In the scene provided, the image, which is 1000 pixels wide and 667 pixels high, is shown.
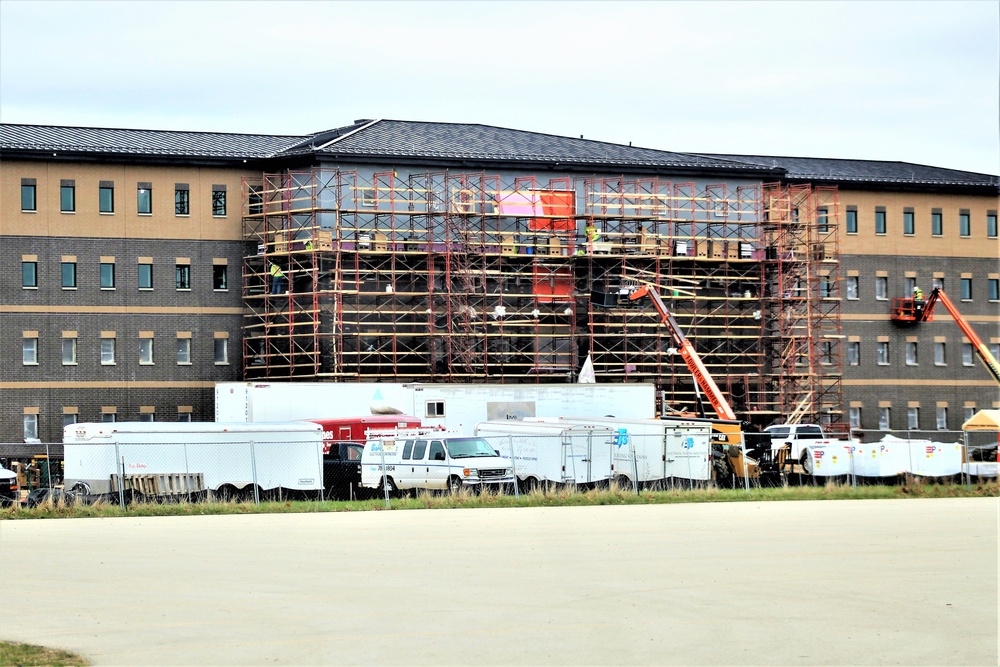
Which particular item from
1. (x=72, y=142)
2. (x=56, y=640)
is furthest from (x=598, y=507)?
(x=72, y=142)

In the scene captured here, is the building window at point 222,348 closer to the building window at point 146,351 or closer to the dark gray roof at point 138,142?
the building window at point 146,351

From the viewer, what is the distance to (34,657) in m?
13.4

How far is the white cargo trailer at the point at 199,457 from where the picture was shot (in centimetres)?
3391

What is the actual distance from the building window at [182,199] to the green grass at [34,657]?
45.8 metres

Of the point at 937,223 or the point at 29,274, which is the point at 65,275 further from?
the point at 937,223

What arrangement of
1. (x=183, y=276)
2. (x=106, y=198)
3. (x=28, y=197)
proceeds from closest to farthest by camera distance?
(x=28, y=197)
(x=106, y=198)
(x=183, y=276)

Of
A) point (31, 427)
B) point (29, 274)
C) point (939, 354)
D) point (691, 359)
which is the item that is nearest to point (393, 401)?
point (691, 359)

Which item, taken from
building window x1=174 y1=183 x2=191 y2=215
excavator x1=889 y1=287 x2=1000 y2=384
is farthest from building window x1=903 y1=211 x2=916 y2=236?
building window x1=174 y1=183 x2=191 y2=215

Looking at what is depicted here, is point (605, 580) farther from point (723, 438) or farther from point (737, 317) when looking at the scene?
point (737, 317)

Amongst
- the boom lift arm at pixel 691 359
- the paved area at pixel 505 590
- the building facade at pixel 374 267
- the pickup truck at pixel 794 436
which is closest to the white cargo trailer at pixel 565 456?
the paved area at pixel 505 590

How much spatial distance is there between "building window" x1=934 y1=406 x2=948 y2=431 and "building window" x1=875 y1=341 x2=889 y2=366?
385 cm

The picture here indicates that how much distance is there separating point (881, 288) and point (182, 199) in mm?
→ 34813

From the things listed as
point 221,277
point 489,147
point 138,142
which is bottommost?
point 221,277

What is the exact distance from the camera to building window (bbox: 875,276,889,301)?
67.7m
